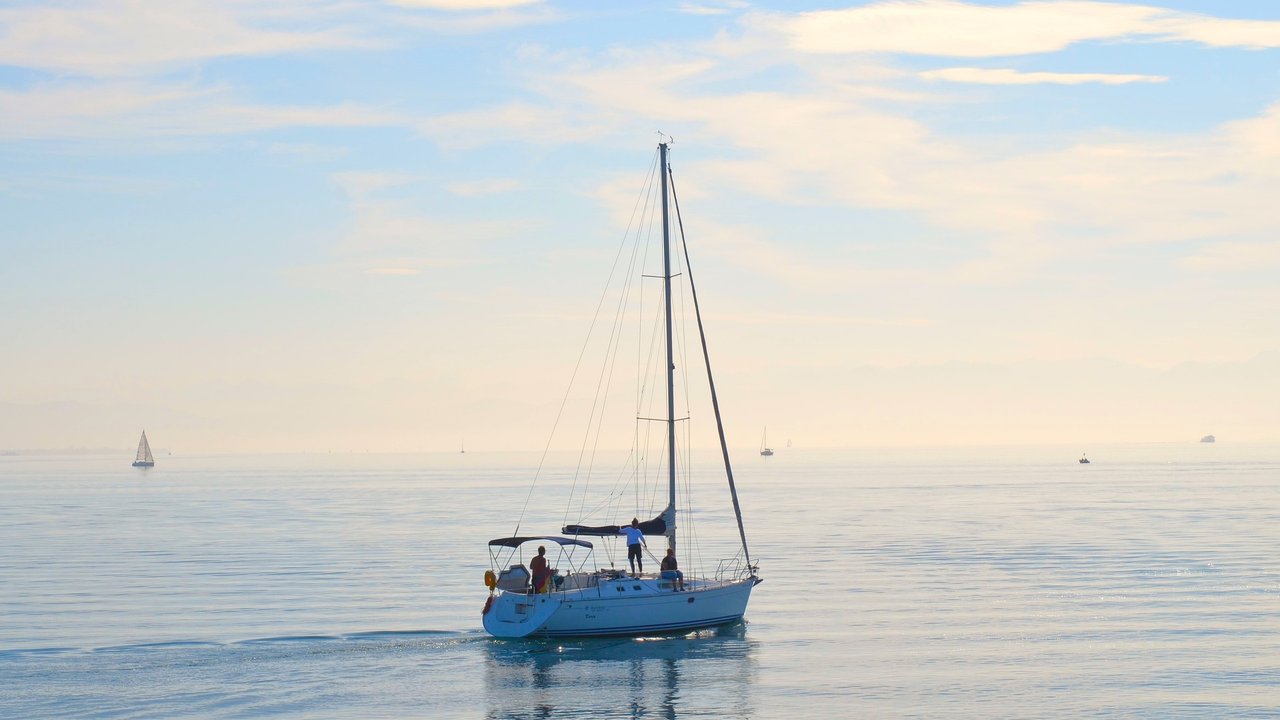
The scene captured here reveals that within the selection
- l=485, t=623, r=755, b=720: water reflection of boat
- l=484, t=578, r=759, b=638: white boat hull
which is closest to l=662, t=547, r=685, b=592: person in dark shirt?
l=484, t=578, r=759, b=638: white boat hull

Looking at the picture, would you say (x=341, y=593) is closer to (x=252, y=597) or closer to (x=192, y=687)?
(x=252, y=597)

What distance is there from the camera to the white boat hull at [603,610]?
48500 mm

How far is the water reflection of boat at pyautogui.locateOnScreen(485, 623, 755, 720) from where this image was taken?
129 feet

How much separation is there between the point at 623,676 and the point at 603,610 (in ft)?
17.8

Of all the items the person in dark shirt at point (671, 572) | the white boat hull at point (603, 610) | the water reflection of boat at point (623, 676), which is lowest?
the water reflection of boat at point (623, 676)

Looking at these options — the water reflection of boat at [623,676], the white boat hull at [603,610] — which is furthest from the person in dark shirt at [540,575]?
the water reflection of boat at [623,676]

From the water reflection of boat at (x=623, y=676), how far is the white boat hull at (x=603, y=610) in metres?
0.62

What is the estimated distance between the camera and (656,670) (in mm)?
45000

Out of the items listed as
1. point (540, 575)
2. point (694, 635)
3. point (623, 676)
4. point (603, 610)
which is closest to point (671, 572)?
point (603, 610)

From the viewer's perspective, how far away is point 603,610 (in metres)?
49.2

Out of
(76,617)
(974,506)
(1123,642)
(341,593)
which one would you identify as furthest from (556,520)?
(1123,642)

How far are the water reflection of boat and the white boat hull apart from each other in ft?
2.04

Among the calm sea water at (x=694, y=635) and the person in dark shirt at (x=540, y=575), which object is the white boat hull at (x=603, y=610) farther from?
the calm sea water at (x=694, y=635)

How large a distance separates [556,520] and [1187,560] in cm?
6450
